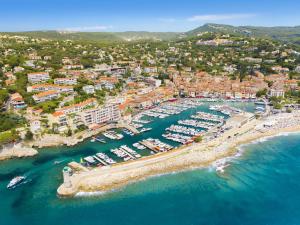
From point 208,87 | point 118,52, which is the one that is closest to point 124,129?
point 208,87

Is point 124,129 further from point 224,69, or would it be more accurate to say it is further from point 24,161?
point 224,69

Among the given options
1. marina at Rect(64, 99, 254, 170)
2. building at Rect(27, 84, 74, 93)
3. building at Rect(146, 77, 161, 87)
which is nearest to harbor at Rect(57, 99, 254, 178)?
marina at Rect(64, 99, 254, 170)

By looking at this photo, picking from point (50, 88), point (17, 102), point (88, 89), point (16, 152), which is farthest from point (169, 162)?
point (50, 88)

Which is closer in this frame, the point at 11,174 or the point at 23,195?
the point at 23,195

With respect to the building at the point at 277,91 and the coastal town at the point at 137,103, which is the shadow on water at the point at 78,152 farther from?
the building at the point at 277,91

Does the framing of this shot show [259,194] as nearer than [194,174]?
Yes

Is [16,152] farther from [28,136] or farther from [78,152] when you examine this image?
[78,152]
